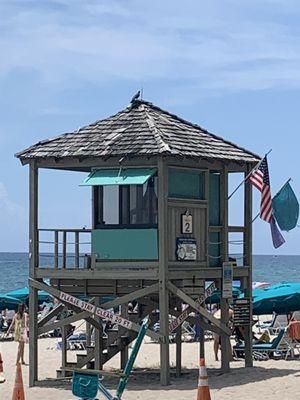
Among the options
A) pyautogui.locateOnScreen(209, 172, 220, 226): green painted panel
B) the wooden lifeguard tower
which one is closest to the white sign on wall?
the wooden lifeguard tower

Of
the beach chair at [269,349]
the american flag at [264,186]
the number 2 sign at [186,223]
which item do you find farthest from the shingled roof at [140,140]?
the beach chair at [269,349]

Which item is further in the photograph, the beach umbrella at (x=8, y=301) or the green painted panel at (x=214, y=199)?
the beach umbrella at (x=8, y=301)

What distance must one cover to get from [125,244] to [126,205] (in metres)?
0.93

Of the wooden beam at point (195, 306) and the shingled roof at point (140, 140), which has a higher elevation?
the shingled roof at point (140, 140)

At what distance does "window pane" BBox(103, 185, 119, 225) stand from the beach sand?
10.9 ft

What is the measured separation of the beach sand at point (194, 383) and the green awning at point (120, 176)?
13.1 feet

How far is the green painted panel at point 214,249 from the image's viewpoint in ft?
76.9

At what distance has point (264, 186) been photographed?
23.3 m

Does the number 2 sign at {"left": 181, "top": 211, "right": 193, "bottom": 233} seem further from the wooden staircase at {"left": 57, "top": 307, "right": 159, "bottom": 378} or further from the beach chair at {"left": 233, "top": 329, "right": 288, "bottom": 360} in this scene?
the beach chair at {"left": 233, "top": 329, "right": 288, "bottom": 360}

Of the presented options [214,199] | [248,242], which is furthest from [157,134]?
[248,242]

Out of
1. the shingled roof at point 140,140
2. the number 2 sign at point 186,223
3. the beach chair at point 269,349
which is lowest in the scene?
the beach chair at point 269,349

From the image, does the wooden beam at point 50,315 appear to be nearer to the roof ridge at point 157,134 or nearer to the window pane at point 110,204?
the window pane at point 110,204

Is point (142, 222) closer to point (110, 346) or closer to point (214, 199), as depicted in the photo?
point (214, 199)

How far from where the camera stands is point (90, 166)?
22734 mm
